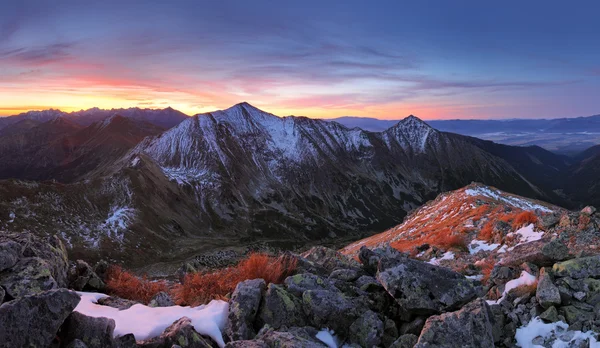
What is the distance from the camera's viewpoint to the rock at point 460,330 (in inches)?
260

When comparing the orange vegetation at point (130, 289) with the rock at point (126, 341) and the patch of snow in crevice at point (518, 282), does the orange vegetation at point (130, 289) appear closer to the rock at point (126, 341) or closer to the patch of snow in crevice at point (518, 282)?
the rock at point (126, 341)

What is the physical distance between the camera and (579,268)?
27.6 ft

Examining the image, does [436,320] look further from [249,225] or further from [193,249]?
[249,225]

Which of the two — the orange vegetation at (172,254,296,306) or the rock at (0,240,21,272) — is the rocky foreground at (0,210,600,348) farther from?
the orange vegetation at (172,254,296,306)

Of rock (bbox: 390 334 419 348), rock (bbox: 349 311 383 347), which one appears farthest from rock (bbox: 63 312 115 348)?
rock (bbox: 390 334 419 348)

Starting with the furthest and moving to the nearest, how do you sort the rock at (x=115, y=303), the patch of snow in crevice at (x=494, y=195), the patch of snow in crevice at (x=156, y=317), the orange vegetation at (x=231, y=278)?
the patch of snow in crevice at (x=494, y=195), the orange vegetation at (x=231, y=278), the rock at (x=115, y=303), the patch of snow in crevice at (x=156, y=317)

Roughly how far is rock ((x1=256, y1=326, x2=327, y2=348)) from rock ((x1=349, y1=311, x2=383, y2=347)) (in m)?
0.90

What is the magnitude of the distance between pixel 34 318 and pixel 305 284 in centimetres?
581

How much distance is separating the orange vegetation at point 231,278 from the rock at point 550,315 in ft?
21.2

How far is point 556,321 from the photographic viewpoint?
7449 millimetres

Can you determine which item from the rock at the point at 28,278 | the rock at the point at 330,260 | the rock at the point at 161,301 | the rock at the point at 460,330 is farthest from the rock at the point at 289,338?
the rock at the point at 28,278

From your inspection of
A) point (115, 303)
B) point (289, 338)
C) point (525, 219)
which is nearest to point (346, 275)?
point (289, 338)

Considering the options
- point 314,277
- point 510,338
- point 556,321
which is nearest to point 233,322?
point 314,277

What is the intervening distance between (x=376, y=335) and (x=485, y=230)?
1416cm
